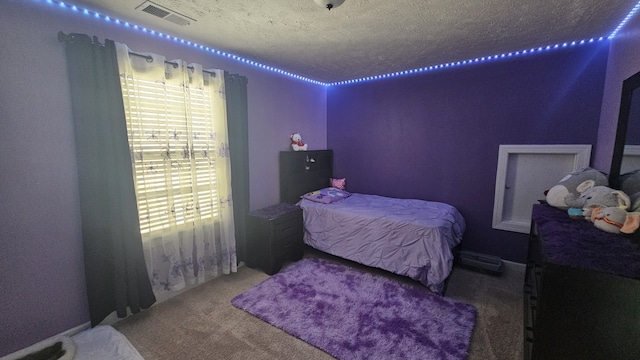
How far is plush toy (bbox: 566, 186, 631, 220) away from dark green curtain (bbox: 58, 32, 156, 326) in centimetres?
331

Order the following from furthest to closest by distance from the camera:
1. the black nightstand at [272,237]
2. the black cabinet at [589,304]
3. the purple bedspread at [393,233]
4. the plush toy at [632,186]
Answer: the black nightstand at [272,237], the purple bedspread at [393,233], the plush toy at [632,186], the black cabinet at [589,304]

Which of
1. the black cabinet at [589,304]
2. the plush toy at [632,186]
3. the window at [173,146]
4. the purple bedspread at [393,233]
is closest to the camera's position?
the black cabinet at [589,304]

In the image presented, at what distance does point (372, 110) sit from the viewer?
384cm

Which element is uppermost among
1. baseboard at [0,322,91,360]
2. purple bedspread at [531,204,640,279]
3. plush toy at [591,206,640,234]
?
plush toy at [591,206,640,234]

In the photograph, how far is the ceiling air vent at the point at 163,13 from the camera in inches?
69.3

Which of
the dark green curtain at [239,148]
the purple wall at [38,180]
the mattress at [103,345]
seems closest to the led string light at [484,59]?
the dark green curtain at [239,148]

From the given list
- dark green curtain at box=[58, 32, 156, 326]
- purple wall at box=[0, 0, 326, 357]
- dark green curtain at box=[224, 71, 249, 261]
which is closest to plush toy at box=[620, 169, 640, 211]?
dark green curtain at box=[224, 71, 249, 261]

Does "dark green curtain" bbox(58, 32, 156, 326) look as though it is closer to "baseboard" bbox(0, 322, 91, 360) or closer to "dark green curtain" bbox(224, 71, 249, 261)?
"baseboard" bbox(0, 322, 91, 360)

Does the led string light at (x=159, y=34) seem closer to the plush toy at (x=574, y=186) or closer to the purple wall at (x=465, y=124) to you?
the purple wall at (x=465, y=124)

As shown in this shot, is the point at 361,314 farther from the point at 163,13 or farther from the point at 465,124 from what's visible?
the point at 163,13

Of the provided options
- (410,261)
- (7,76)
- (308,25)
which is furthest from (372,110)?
(7,76)

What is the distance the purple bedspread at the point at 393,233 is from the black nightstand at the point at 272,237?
0.26m

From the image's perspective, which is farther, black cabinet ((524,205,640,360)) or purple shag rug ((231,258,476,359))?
purple shag rug ((231,258,476,359))

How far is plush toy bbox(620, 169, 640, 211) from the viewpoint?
1.51 meters
